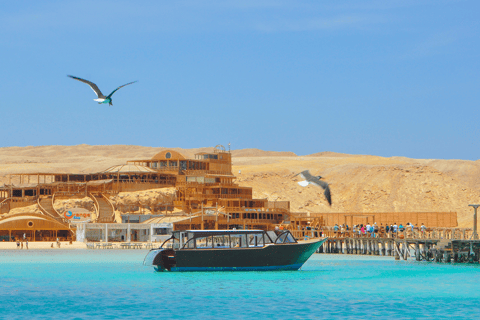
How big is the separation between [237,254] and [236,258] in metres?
0.35

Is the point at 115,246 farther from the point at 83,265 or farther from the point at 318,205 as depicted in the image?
the point at 318,205

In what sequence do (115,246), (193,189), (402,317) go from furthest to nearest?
(193,189)
(115,246)
(402,317)

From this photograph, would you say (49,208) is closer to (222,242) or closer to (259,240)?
(222,242)

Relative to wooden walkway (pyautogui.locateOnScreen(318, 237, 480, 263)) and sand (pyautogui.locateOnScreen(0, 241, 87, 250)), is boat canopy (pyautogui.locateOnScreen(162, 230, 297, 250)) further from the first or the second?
sand (pyautogui.locateOnScreen(0, 241, 87, 250))

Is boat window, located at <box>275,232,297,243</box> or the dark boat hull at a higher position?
boat window, located at <box>275,232,297,243</box>

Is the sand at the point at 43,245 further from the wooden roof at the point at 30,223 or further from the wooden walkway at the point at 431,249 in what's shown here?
the wooden walkway at the point at 431,249

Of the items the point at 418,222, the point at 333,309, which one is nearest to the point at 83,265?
the point at 333,309

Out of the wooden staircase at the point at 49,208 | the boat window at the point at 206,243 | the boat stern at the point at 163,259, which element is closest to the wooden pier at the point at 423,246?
the boat window at the point at 206,243

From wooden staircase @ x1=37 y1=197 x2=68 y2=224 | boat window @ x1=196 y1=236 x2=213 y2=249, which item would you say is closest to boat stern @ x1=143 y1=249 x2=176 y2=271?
boat window @ x1=196 y1=236 x2=213 y2=249

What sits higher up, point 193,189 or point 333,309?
point 193,189

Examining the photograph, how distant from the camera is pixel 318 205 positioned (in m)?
134

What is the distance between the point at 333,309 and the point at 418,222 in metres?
67.8

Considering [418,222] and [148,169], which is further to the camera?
[148,169]

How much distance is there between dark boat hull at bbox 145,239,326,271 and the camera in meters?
50.6
